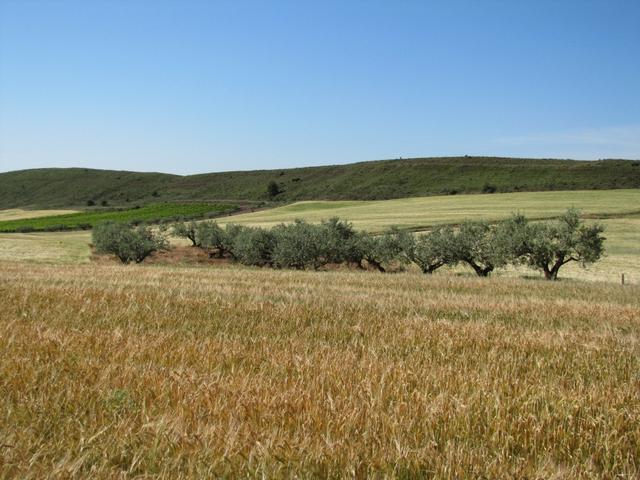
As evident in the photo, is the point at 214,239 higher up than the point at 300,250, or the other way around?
the point at 214,239

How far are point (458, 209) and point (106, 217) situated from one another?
56733mm

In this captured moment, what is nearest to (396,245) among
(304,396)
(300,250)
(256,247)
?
(300,250)

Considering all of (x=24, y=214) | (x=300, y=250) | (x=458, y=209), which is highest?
(x=24, y=214)

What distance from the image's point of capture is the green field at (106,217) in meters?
86.5

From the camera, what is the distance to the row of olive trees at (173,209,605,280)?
132ft

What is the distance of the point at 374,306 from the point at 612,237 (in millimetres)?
53037

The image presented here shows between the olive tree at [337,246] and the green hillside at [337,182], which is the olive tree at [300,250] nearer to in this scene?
the olive tree at [337,246]

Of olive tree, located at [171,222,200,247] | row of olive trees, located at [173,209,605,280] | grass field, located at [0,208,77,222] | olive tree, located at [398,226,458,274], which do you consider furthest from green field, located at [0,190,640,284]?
grass field, located at [0,208,77,222]

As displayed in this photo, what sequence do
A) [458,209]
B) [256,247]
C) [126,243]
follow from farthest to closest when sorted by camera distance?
1. [458,209]
2. [126,243]
3. [256,247]

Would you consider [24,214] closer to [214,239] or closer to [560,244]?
[214,239]

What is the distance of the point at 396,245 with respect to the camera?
1857 inches

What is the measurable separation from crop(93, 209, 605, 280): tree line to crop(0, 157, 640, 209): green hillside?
2646 inches

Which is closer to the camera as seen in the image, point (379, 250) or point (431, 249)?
point (431, 249)

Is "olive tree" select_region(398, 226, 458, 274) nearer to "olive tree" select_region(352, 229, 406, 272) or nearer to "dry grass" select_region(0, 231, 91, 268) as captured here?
"olive tree" select_region(352, 229, 406, 272)
